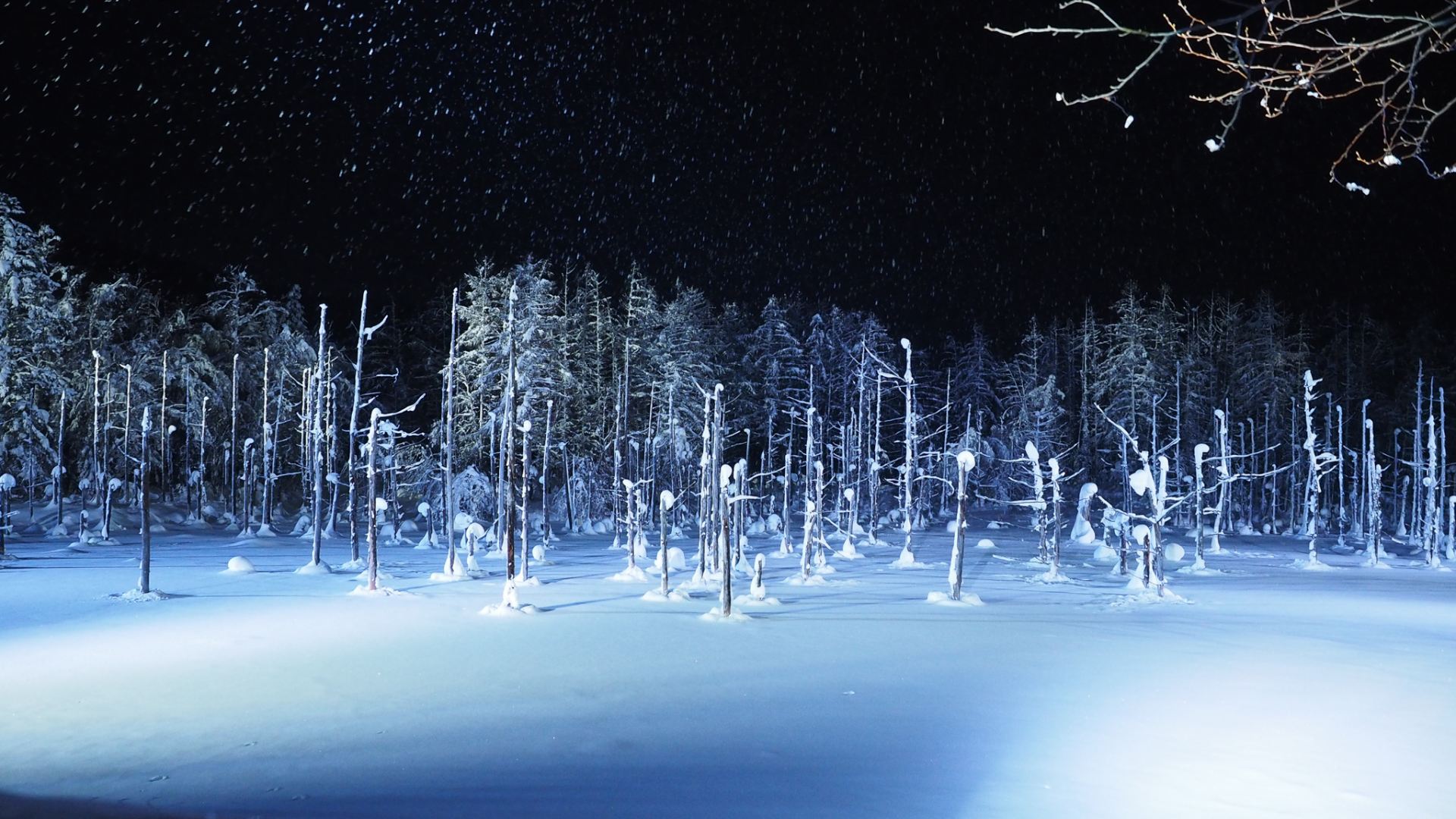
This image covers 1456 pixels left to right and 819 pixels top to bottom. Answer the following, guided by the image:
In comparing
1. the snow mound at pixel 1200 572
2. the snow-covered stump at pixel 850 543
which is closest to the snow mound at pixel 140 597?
the snow-covered stump at pixel 850 543

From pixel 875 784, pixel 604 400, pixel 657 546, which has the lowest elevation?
pixel 657 546

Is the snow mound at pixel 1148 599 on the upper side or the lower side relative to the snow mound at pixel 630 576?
upper

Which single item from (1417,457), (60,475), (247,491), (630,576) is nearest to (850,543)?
(630,576)

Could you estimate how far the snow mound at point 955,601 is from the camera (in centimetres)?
1859

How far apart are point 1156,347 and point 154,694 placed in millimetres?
55401

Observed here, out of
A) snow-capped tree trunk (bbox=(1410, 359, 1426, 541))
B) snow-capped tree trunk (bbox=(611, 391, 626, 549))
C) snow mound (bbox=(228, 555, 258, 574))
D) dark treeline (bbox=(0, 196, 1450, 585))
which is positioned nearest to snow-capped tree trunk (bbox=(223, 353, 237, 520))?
dark treeline (bbox=(0, 196, 1450, 585))

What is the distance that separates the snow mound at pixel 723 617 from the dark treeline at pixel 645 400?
14.2 m

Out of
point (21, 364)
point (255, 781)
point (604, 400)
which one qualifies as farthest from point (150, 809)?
point (604, 400)

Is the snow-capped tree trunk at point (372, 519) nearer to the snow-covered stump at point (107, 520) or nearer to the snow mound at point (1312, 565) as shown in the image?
the snow-covered stump at point (107, 520)

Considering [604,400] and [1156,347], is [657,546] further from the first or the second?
[1156,347]

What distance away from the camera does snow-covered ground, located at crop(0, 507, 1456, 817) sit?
22.3 feet

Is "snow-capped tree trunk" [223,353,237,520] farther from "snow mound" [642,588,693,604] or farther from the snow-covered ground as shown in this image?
"snow mound" [642,588,693,604]

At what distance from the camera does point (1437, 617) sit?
695 inches

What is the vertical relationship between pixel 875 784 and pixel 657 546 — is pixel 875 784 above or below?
above
